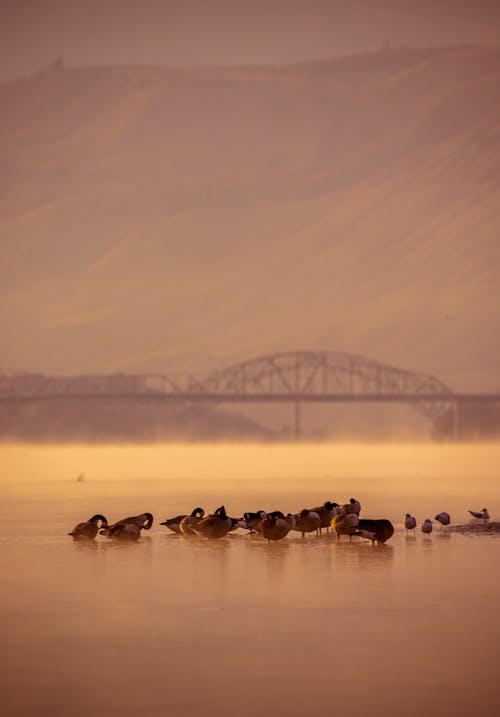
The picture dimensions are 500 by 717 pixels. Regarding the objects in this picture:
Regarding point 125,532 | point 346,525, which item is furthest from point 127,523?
point 346,525

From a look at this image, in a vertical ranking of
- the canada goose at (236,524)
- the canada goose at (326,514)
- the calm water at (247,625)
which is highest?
the canada goose at (326,514)

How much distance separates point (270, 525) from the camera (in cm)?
3128

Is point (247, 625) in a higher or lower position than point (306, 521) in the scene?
lower

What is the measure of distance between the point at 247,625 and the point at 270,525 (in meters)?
10.4

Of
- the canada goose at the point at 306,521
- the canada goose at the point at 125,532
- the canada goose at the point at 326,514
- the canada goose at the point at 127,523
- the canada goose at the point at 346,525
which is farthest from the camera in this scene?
the canada goose at the point at 326,514

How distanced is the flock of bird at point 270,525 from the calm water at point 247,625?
1.08ft

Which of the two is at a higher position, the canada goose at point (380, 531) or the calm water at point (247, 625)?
the canada goose at point (380, 531)

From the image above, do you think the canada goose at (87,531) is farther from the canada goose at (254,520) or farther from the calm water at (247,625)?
the canada goose at (254,520)

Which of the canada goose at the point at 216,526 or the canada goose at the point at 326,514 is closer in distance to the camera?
the canada goose at the point at 216,526

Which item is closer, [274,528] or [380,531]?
[380,531]

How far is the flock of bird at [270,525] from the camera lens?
31359 mm

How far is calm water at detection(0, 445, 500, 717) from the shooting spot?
17000 mm

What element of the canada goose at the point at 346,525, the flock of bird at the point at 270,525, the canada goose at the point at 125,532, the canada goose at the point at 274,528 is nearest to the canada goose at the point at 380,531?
the flock of bird at the point at 270,525

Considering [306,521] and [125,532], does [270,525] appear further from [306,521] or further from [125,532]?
[125,532]
